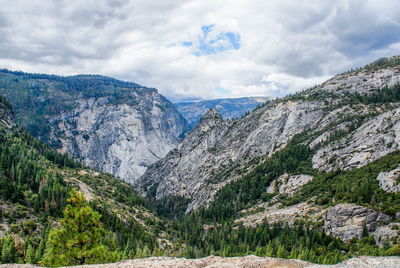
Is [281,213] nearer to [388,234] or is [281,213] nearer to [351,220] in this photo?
[351,220]

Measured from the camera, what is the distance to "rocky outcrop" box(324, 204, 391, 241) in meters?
77.1

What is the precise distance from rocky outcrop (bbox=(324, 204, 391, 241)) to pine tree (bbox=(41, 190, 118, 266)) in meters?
71.5

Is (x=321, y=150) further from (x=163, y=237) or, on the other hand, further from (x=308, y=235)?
(x=163, y=237)

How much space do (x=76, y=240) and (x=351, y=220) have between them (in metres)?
77.7

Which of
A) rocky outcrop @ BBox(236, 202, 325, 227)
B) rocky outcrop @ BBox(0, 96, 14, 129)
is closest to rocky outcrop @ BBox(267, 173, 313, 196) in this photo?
rocky outcrop @ BBox(236, 202, 325, 227)

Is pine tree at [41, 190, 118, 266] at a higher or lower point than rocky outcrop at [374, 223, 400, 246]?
higher

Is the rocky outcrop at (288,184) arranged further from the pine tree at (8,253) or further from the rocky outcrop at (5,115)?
the rocky outcrop at (5,115)

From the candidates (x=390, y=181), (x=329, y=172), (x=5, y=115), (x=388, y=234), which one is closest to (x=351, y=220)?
(x=388, y=234)

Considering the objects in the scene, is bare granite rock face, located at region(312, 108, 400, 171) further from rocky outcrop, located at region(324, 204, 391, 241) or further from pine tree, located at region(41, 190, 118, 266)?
pine tree, located at region(41, 190, 118, 266)

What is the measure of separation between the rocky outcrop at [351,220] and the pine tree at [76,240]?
235 ft

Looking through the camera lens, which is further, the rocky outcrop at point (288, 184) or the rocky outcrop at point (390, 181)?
A: the rocky outcrop at point (288, 184)

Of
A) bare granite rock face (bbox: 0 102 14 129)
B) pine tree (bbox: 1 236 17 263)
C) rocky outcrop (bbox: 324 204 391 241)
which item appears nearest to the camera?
pine tree (bbox: 1 236 17 263)

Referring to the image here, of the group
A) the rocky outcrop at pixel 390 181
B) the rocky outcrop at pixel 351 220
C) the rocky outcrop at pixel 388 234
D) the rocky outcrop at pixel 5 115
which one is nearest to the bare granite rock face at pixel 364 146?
the rocky outcrop at pixel 390 181

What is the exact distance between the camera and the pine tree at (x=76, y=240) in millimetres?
34013
